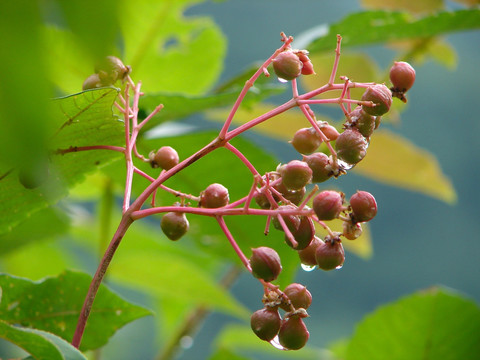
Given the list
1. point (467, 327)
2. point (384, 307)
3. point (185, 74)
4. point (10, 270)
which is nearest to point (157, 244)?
point (10, 270)

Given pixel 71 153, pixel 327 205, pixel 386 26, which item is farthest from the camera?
pixel 386 26

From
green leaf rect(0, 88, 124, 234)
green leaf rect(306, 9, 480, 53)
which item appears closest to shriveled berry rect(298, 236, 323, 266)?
green leaf rect(0, 88, 124, 234)

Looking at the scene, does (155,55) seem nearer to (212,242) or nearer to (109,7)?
(212,242)

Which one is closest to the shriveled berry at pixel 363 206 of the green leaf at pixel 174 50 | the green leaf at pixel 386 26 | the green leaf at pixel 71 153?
the green leaf at pixel 71 153

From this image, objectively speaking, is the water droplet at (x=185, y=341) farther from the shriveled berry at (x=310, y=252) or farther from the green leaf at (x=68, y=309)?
the shriveled berry at (x=310, y=252)

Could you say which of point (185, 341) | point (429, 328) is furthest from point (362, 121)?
point (185, 341)

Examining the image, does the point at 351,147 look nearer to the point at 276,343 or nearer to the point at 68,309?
the point at 276,343
